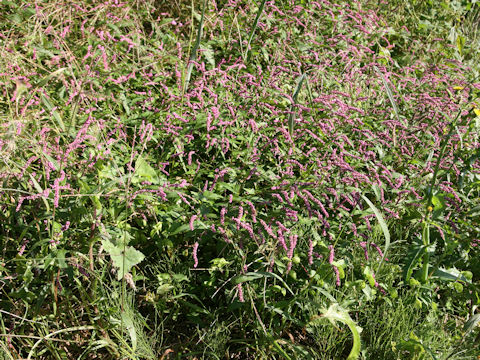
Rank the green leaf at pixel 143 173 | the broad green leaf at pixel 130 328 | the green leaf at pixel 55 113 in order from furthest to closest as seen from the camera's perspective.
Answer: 1. the green leaf at pixel 143 173
2. the broad green leaf at pixel 130 328
3. the green leaf at pixel 55 113

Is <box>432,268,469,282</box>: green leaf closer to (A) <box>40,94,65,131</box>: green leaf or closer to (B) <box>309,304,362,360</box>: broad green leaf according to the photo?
(B) <box>309,304,362,360</box>: broad green leaf

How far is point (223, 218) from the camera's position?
2182 mm

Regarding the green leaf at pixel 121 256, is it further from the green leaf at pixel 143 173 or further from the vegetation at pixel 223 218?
the green leaf at pixel 143 173

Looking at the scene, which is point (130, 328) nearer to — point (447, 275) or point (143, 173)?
point (143, 173)

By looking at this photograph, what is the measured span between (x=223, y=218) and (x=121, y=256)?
442 mm

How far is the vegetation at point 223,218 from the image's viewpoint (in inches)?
86.8

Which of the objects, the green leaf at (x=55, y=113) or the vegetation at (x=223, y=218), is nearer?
the green leaf at (x=55, y=113)

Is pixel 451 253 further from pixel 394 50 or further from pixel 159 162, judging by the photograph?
pixel 394 50

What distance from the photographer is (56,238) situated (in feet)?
7.05

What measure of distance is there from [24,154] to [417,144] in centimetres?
212

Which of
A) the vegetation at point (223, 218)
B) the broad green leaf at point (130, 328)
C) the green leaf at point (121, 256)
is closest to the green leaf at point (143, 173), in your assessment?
the vegetation at point (223, 218)

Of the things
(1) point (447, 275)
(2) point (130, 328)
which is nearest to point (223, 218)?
(2) point (130, 328)

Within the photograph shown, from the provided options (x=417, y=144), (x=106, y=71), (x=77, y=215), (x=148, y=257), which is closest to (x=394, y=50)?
(x=417, y=144)

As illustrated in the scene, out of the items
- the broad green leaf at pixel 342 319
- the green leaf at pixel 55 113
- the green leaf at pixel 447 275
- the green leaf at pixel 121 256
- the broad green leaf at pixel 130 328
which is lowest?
the broad green leaf at pixel 130 328
